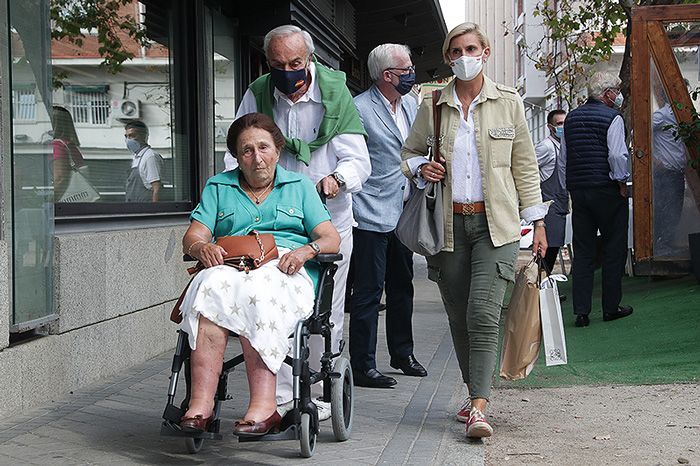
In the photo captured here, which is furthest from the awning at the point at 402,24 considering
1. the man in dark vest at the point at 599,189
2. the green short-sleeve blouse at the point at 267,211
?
the green short-sleeve blouse at the point at 267,211

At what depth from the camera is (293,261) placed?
202 inches

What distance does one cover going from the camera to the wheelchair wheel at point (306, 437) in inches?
199

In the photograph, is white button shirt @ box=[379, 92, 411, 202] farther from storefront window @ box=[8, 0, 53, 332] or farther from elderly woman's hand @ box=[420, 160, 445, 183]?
storefront window @ box=[8, 0, 53, 332]

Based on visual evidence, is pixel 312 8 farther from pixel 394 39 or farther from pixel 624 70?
pixel 394 39

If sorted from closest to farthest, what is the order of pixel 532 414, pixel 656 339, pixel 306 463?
pixel 306 463
pixel 532 414
pixel 656 339

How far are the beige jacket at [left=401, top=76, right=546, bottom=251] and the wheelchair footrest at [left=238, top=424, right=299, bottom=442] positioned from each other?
148 cm

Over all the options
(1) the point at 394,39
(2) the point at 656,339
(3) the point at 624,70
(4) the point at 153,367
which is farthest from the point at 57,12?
(1) the point at 394,39

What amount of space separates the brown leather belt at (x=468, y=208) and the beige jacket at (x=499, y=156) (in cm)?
4

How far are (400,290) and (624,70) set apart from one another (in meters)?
8.76

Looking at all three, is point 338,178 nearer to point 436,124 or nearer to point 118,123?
point 436,124

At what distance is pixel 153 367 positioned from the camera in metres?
8.27

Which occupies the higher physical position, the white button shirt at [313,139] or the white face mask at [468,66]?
the white face mask at [468,66]

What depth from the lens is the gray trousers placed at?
5.90 metres

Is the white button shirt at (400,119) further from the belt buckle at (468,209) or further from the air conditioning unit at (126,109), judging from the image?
the air conditioning unit at (126,109)
